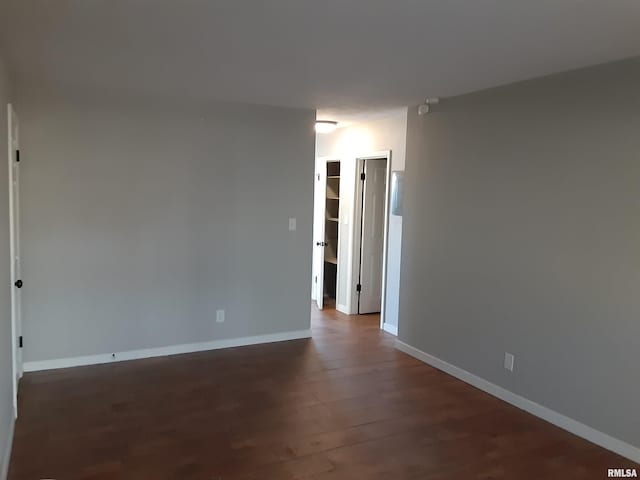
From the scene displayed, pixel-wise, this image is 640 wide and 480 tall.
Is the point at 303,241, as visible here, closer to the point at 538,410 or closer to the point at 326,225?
the point at 326,225

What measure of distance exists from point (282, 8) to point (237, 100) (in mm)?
2375

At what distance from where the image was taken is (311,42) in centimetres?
261

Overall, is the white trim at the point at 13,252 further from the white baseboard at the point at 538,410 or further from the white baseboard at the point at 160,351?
the white baseboard at the point at 538,410

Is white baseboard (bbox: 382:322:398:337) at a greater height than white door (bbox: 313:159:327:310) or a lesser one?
lesser

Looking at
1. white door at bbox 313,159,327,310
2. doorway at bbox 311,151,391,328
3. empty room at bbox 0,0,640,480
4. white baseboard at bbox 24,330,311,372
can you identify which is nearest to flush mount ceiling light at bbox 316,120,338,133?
empty room at bbox 0,0,640,480

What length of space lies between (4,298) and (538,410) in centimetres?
350

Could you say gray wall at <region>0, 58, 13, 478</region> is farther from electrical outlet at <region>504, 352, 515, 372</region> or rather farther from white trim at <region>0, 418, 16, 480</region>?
electrical outlet at <region>504, 352, 515, 372</region>

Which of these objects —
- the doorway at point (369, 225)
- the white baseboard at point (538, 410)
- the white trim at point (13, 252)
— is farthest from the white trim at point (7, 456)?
the doorway at point (369, 225)

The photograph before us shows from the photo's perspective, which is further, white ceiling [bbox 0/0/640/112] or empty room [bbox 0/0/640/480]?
empty room [bbox 0/0/640/480]

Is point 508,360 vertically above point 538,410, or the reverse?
point 508,360

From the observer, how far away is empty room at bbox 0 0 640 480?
103 inches

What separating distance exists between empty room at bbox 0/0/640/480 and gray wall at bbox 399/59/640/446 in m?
0.02

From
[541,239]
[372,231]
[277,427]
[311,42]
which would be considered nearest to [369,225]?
[372,231]

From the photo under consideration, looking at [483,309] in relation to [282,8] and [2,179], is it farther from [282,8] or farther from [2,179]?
[2,179]
